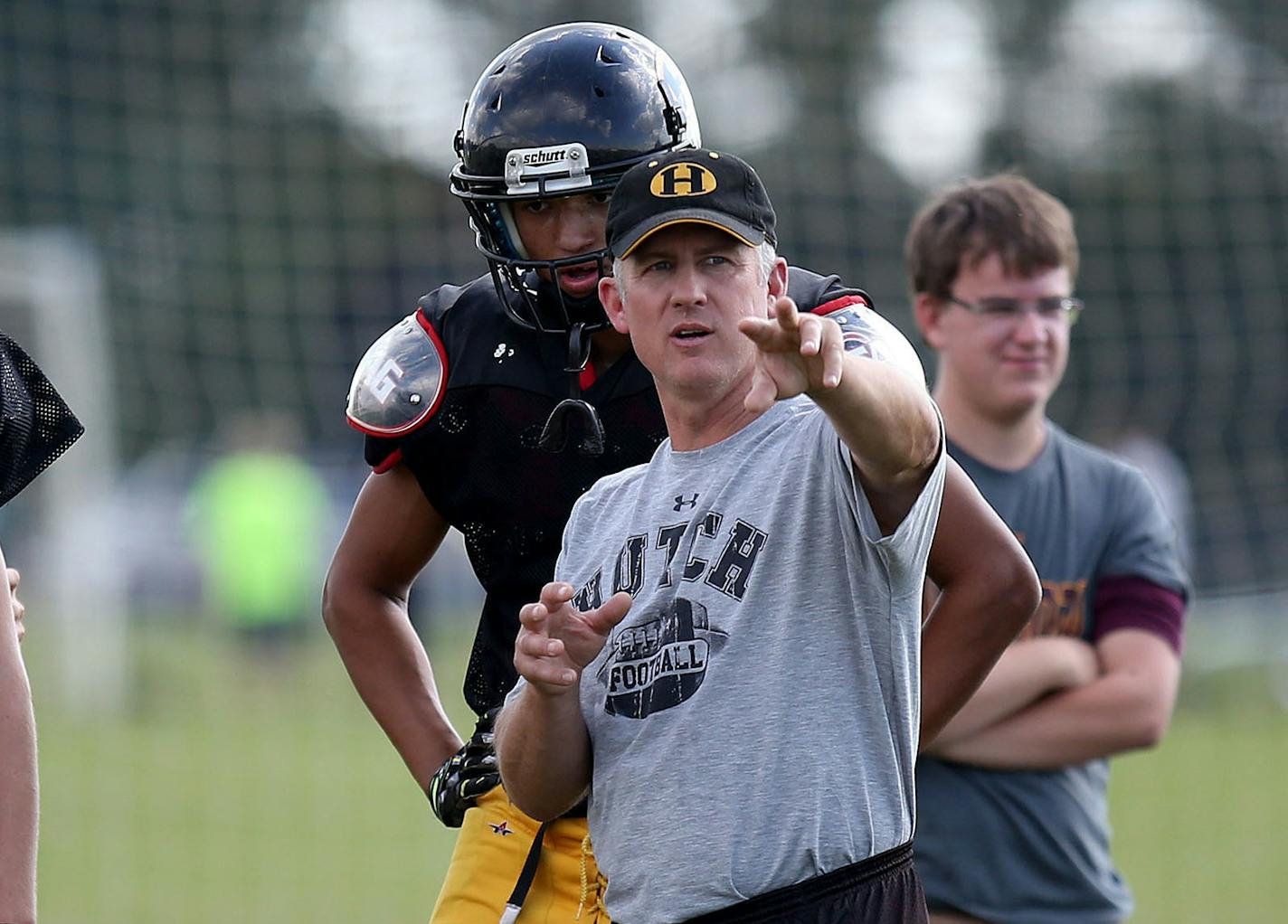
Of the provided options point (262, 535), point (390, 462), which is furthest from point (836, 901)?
point (262, 535)

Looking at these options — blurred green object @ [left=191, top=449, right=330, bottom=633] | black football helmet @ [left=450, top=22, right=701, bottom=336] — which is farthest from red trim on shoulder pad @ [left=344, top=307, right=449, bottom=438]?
blurred green object @ [left=191, top=449, right=330, bottom=633]

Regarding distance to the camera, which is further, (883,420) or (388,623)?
(388,623)

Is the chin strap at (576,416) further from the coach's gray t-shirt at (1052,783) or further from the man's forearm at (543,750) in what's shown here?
the coach's gray t-shirt at (1052,783)

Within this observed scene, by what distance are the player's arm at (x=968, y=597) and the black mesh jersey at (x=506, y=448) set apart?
0.58m

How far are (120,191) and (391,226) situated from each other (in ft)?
8.27

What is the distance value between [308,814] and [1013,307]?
287 inches

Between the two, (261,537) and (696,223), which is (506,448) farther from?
(261,537)

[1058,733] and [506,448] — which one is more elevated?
[506,448]

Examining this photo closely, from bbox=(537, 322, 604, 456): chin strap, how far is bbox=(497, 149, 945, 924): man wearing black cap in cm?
47

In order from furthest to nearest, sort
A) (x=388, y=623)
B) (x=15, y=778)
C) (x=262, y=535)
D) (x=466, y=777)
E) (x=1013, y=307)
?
(x=262, y=535) → (x=1013, y=307) → (x=388, y=623) → (x=466, y=777) → (x=15, y=778)

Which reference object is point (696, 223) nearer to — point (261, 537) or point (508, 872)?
point (508, 872)

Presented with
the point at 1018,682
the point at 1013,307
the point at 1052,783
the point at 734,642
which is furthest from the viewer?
the point at 1013,307

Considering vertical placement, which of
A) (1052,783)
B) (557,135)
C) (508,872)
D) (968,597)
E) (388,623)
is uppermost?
(557,135)

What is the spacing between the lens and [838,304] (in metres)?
2.81
